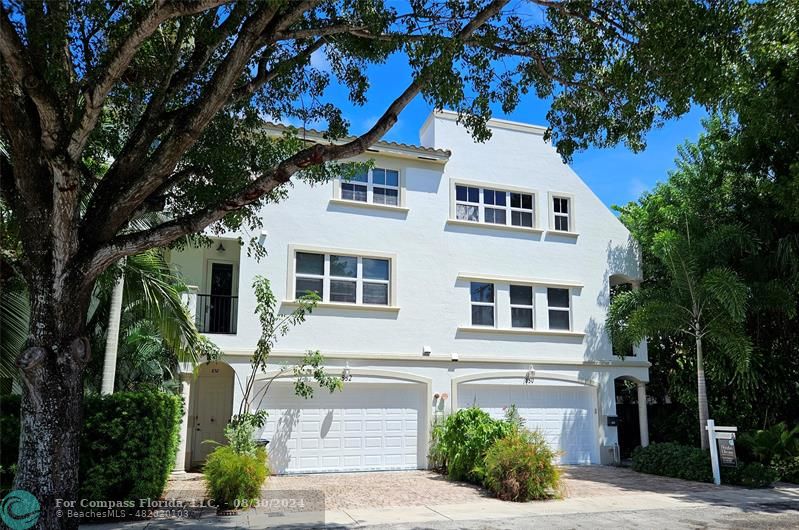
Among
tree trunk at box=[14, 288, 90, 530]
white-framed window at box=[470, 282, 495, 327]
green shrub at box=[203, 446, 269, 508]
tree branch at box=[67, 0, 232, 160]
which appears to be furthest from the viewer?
white-framed window at box=[470, 282, 495, 327]

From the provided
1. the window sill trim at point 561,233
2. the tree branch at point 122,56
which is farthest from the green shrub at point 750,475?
the tree branch at point 122,56

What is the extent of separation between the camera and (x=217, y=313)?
1628 cm

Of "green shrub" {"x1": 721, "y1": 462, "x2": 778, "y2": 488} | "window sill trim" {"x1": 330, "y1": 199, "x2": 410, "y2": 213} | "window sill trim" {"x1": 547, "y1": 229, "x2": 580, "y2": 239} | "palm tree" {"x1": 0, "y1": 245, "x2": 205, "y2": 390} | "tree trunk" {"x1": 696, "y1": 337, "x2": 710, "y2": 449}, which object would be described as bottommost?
"green shrub" {"x1": 721, "y1": 462, "x2": 778, "y2": 488}

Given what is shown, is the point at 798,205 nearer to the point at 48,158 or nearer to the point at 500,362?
the point at 500,362

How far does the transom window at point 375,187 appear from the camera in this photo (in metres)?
17.1

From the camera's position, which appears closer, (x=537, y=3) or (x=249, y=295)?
(x=537, y=3)

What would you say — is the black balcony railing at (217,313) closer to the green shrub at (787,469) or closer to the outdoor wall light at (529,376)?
the outdoor wall light at (529,376)

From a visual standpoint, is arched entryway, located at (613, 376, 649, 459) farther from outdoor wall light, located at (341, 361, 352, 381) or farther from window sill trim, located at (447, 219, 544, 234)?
outdoor wall light, located at (341, 361, 352, 381)

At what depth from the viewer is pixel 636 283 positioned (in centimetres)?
1945

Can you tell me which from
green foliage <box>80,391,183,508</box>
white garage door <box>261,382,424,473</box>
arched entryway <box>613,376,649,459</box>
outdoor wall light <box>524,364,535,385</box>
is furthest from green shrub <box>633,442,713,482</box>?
green foliage <box>80,391,183,508</box>

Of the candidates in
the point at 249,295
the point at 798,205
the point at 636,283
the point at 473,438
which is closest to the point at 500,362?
the point at 473,438

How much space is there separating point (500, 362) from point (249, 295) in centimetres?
700

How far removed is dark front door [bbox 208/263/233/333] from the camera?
632 inches

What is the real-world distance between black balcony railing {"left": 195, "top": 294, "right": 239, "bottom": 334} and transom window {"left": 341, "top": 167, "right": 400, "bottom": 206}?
411 centimetres
